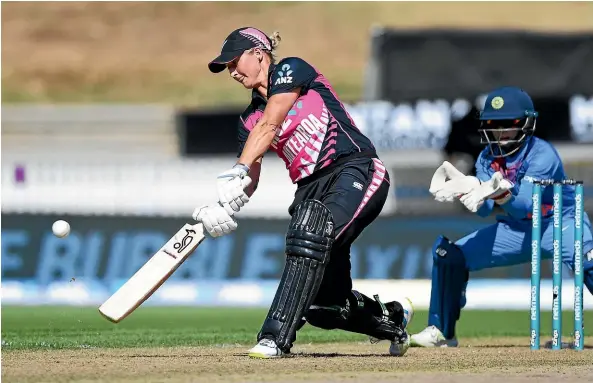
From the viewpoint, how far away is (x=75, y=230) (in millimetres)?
14305

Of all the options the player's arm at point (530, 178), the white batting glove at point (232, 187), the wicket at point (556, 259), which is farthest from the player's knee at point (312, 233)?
the player's arm at point (530, 178)

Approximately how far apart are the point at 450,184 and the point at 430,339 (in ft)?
3.72

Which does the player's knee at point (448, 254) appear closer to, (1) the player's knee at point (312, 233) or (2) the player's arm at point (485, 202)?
(2) the player's arm at point (485, 202)

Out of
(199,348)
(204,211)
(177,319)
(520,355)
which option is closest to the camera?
(204,211)

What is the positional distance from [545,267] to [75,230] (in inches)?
204

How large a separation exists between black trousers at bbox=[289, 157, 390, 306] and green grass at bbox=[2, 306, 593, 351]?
1598 millimetres

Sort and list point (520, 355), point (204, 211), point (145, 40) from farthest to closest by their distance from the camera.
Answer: point (145, 40) → point (520, 355) → point (204, 211)

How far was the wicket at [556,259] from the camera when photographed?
25.4ft

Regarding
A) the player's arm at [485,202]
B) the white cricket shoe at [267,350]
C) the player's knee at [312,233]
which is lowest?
the white cricket shoe at [267,350]

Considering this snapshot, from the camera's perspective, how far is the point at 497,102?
8.23m

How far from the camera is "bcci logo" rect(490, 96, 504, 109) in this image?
27.0 feet

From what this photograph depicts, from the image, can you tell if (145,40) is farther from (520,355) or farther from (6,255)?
(520,355)

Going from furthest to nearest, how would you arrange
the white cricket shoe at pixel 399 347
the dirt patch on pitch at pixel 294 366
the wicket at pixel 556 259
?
the wicket at pixel 556 259
the white cricket shoe at pixel 399 347
the dirt patch on pitch at pixel 294 366

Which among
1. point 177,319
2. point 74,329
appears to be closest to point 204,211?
point 74,329
